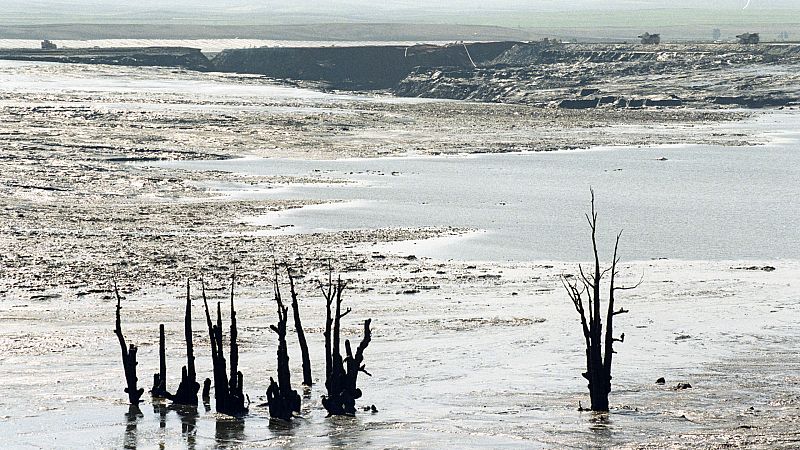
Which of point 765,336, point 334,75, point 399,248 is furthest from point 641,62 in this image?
point 765,336

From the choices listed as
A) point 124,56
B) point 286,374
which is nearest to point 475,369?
point 286,374

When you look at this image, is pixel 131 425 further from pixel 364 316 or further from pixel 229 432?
pixel 364 316

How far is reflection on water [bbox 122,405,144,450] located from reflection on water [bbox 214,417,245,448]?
930 millimetres

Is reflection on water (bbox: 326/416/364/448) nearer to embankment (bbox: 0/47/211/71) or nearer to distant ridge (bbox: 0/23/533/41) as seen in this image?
embankment (bbox: 0/47/211/71)

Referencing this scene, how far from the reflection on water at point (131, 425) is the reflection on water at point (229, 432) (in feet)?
3.05

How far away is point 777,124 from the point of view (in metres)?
60.9

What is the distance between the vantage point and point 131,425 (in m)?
16.5

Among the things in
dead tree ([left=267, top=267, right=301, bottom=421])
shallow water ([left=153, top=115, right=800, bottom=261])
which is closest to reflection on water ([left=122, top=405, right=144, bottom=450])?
dead tree ([left=267, top=267, right=301, bottom=421])

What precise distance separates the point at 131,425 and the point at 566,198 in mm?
21664

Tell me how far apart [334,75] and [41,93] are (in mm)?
24170

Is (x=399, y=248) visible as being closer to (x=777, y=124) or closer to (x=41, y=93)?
(x=777, y=124)

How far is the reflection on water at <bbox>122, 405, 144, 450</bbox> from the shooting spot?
15.8m

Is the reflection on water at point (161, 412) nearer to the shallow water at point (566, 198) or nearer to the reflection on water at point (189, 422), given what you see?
the reflection on water at point (189, 422)

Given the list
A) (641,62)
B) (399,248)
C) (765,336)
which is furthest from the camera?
(641,62)
